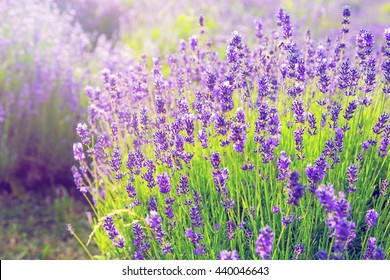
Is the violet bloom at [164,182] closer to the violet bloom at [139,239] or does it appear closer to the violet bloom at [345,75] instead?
the violet bloom at [139,239]

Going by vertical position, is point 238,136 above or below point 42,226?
above

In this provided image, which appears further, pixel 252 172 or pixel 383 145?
pixel 252 172

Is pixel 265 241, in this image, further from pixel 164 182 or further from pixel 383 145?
pixel 383 145

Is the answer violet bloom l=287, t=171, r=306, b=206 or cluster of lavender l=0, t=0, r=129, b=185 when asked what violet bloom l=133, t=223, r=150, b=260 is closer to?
violet bloom l=287, t=171, r=306, b=206

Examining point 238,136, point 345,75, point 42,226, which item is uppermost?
point 345,75

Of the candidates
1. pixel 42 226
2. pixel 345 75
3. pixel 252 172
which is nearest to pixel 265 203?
pixel 252 172

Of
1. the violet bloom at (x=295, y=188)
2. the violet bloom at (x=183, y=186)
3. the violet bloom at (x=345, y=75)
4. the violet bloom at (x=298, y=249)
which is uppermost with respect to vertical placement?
the violet bloom at (x=345, y=75)

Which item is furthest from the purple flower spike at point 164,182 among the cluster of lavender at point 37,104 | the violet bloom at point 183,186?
the cluster of lavender at point 37,104

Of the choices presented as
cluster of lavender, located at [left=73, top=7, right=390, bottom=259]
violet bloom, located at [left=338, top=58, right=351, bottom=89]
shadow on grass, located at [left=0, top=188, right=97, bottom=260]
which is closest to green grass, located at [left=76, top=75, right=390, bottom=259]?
cluster of lavender, located at [left=73, top=7, right=390, bottom=259]

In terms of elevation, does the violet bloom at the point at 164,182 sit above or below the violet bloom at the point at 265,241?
above

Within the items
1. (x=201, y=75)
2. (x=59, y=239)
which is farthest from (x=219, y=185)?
(x=59, y=239)
